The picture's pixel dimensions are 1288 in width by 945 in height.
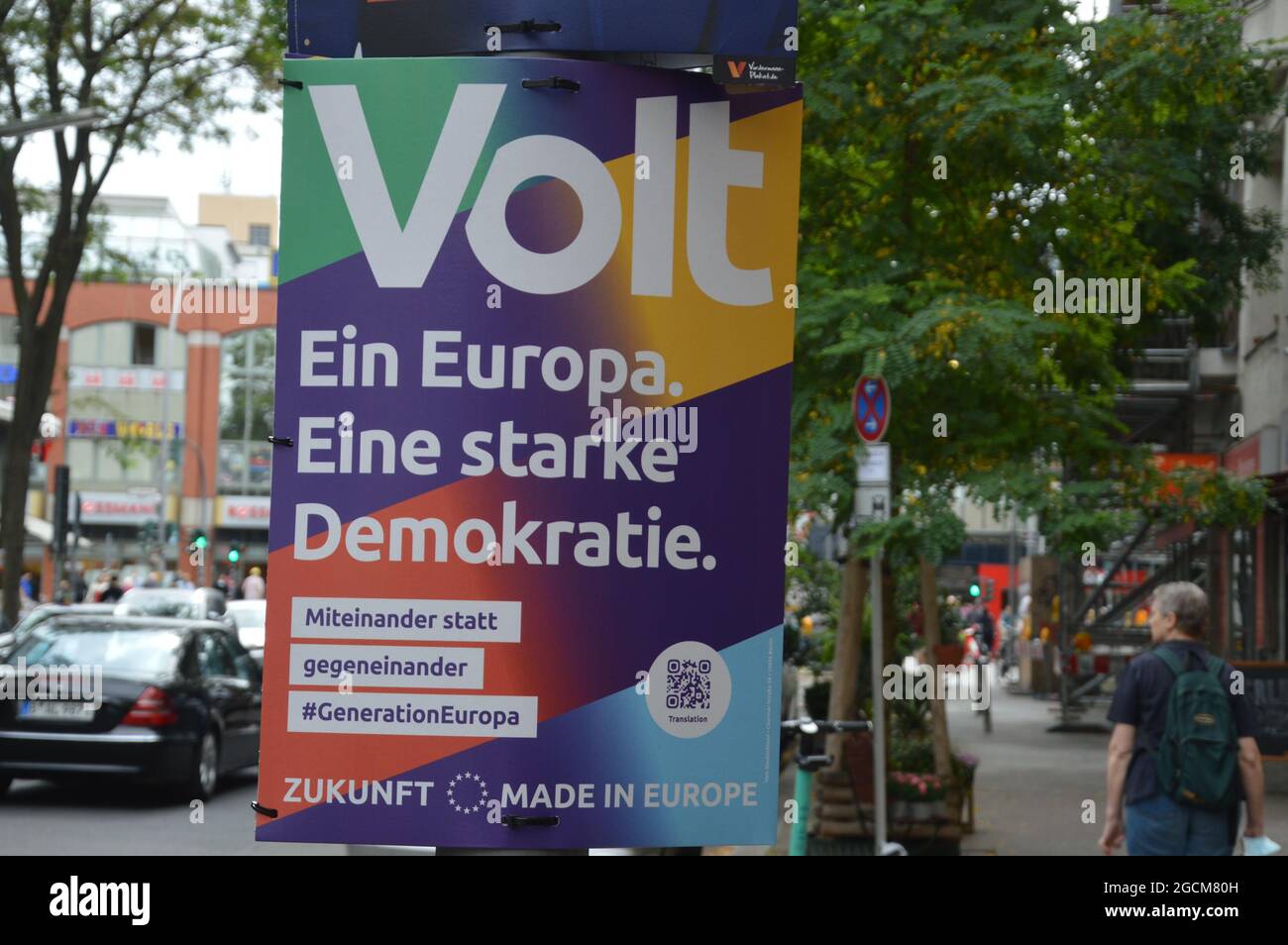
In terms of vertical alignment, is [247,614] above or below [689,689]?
below

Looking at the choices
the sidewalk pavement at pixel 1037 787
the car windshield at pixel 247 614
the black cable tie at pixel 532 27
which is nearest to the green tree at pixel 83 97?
the car windshield at pixel 247 614

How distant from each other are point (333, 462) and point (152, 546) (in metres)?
59.5

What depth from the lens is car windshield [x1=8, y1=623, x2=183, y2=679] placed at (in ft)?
47.5

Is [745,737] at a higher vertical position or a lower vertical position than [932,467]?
lower

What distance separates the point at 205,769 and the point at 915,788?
6105 mm

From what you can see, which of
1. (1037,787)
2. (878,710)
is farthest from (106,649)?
(1037,787)

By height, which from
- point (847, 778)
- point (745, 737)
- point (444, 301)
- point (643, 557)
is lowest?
point (847, 778)

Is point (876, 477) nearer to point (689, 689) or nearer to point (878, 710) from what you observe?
point (878, 710)

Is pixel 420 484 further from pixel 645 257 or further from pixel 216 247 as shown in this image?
pixel 216 247

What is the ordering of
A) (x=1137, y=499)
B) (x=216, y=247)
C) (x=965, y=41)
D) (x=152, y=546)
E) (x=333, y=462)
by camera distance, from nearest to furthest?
(x=333, y=462) → (x=965, y=41) → (x=1137, y=499) → (x=152, y=546) → (x=216, y=247)

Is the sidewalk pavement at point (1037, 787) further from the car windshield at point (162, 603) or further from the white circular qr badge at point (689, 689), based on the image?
the car windshield at point (162, 603)

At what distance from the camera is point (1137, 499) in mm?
12398

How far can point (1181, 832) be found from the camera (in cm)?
685
